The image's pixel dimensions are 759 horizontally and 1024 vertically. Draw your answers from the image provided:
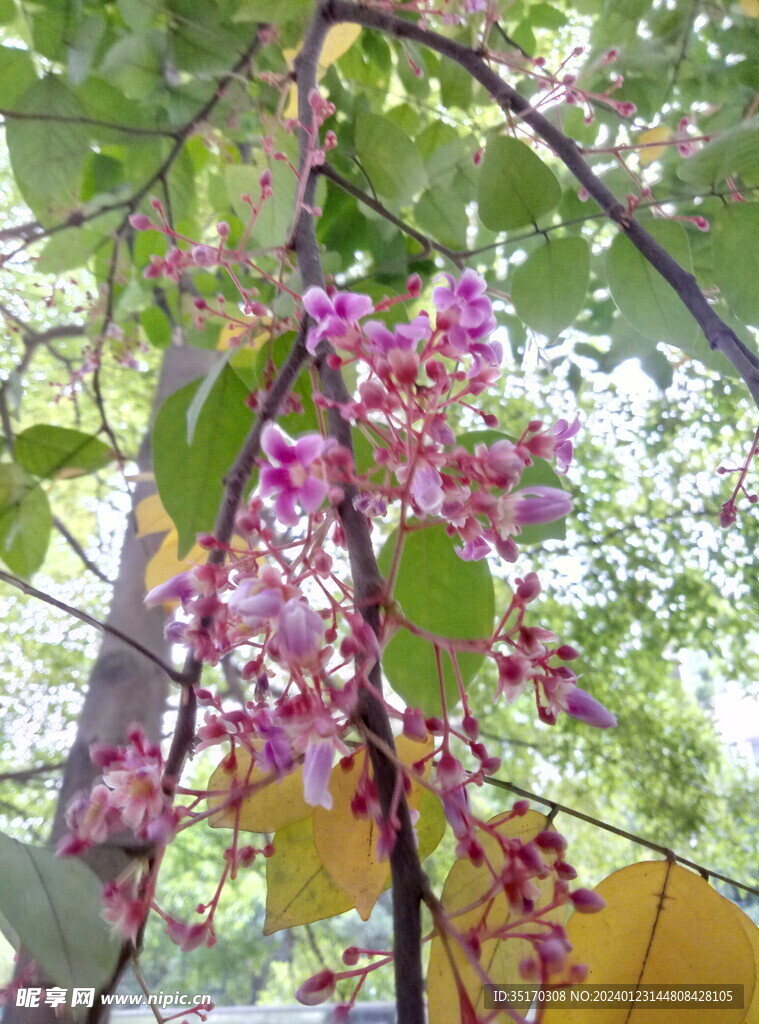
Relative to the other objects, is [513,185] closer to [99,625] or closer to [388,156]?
[388,156]

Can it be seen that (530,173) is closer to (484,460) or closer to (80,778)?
(484,460)

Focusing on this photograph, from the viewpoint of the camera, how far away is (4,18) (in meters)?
0.48

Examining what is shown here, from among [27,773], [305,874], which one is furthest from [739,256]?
[27,773]

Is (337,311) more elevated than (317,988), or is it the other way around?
(337,311)

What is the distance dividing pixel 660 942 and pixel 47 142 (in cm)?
55

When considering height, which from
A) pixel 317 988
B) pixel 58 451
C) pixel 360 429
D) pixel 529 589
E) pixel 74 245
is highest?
pixel 74 245

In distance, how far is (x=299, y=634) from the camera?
0.54 feet

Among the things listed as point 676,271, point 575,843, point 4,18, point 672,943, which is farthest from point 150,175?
point 575,843

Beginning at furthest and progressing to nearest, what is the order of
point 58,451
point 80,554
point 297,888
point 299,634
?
point 80,554, point 58,451, point 297,888, point 299,634

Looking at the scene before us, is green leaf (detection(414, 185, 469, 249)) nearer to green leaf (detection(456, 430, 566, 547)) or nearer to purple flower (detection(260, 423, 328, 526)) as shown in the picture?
green leaf (detection(456, 430, 566, 547))

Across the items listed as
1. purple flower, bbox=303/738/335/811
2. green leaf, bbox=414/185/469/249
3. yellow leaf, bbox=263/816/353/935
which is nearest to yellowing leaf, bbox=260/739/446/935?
yellow leaf, bbox=263/816/353/935

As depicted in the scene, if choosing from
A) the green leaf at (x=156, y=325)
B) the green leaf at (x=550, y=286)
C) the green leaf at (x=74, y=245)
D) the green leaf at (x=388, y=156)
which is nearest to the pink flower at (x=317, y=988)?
the green leaf at (x=550, y=286)

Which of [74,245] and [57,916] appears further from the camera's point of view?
[74,245]

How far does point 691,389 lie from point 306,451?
113 cm
